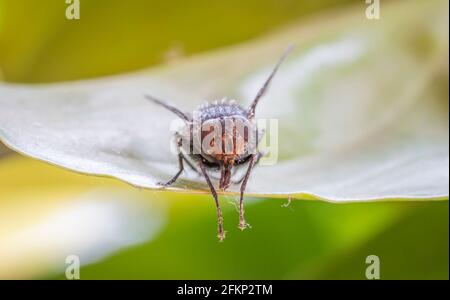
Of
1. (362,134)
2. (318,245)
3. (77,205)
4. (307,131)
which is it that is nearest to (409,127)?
(362,134)

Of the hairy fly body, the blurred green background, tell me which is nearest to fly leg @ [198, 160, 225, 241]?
the hairy fly body

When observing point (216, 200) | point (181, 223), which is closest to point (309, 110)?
point (181, 223)

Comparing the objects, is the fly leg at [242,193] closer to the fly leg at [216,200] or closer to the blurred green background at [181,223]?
the fly leg at [216,200]

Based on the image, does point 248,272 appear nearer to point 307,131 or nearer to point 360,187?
point 307,131

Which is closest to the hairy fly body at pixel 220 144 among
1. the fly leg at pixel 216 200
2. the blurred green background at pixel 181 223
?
the fly leg at pixel 216 200

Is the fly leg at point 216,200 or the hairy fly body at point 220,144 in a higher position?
the hairy fly body at point 220,144
